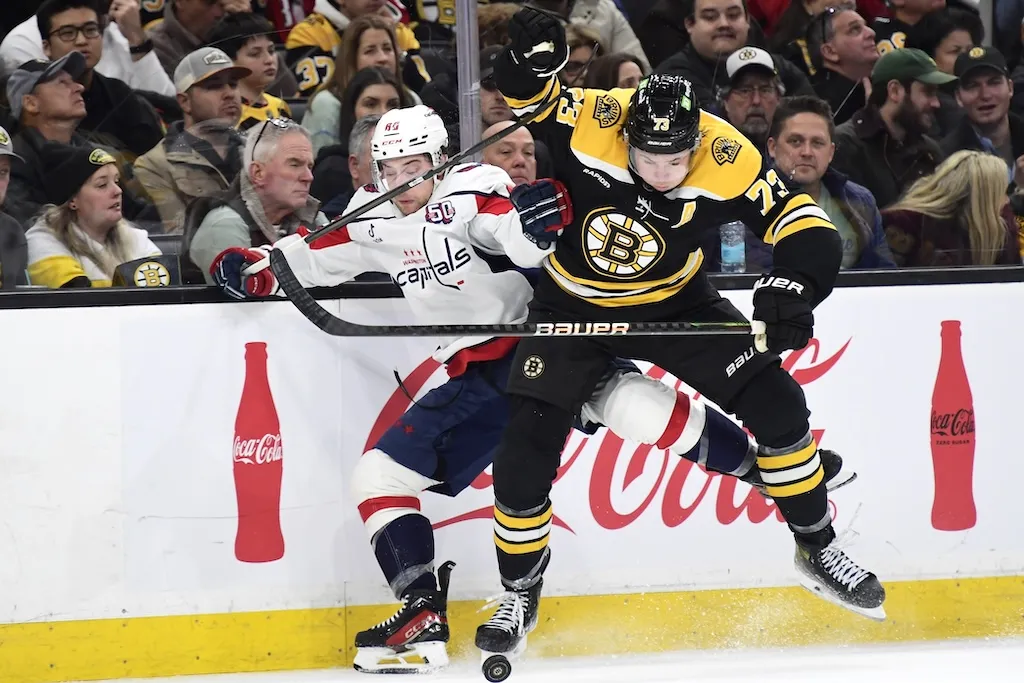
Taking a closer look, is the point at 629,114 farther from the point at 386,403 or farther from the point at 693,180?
the point at 386,403

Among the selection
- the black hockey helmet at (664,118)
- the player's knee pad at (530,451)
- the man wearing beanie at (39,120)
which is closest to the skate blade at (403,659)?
the player's knee pad at (530,451)

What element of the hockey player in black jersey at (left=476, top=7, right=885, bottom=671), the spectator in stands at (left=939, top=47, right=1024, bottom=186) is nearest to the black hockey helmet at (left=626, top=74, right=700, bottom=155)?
the hockey player in black jersey at (left=476, top=7, right=885, bottom=671)

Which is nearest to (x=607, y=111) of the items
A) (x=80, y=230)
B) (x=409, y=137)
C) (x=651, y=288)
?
(x=651, y=288)

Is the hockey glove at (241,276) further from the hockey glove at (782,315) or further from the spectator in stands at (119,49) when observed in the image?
the hockey glove at (782,315)

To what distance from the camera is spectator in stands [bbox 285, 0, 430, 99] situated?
3.88 meters

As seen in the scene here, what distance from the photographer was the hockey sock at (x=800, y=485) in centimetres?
307

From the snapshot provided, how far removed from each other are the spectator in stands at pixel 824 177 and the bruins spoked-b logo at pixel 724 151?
2.73 ft

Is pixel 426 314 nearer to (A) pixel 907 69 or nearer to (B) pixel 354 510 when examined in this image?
(B) pixel 354 510

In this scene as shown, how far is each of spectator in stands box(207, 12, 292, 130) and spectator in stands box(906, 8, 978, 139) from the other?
2.12m

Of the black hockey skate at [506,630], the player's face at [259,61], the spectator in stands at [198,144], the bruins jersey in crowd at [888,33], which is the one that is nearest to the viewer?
the black hockey skate at [506,630]

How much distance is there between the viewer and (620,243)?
305cm

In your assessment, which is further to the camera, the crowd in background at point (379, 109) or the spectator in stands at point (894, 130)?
the spectator in stands at point (894, 130)

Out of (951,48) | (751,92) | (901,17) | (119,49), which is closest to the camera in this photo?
(119,49)

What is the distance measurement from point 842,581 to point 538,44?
4.98 ft
